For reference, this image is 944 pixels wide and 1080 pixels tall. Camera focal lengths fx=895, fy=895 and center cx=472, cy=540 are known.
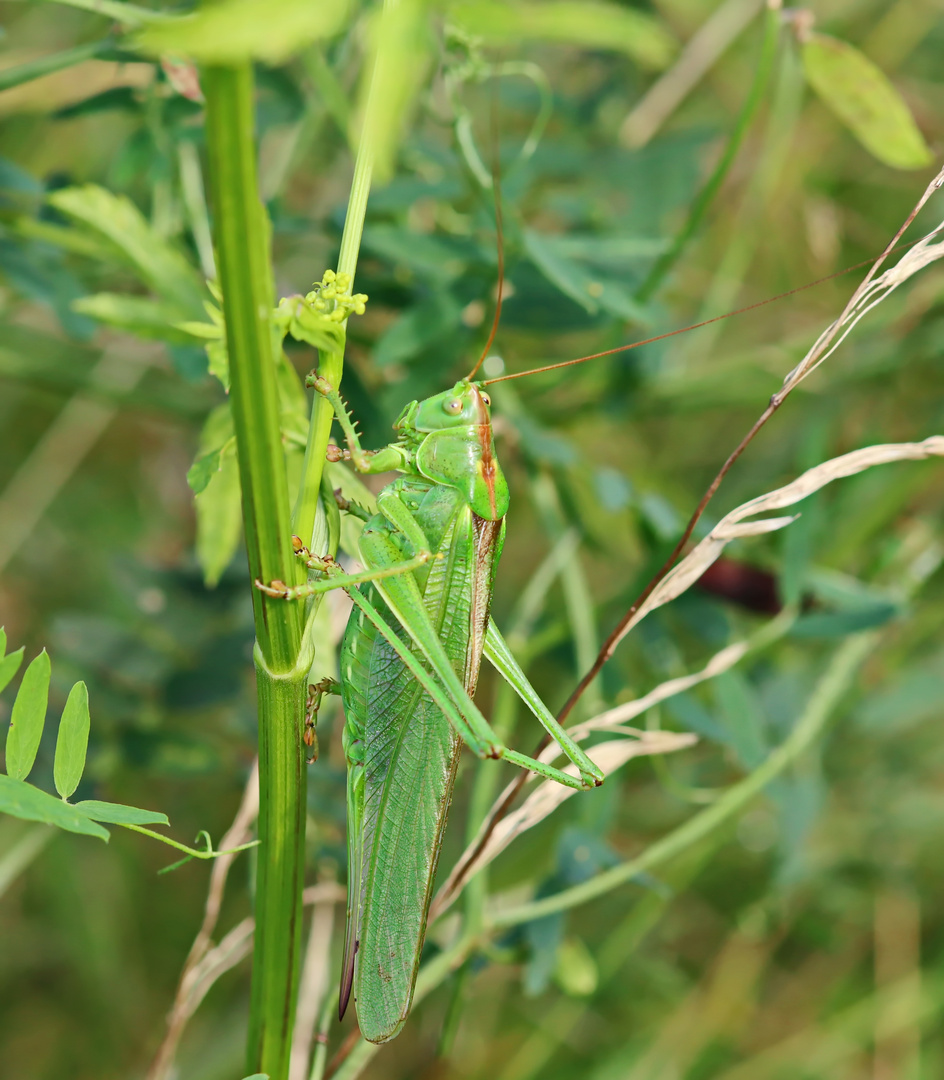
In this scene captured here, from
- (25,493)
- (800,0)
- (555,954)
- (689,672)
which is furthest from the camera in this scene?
(800,0)

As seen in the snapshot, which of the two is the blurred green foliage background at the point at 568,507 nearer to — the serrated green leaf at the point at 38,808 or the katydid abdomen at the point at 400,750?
the katydid abdomen at the point at 400,750

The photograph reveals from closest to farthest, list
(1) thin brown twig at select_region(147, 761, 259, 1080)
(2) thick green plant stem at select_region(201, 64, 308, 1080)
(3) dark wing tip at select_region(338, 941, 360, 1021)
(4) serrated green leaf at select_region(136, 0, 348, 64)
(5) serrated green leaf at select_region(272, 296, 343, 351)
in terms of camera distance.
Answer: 1. (4) serrated green leaf at select_region(136, 0, 348, 64)
2. (2) thick green plant stem at select_region(201, 64, 308, 1080)
3. (5) serrated green leaf at select_region(272, 296, 343, 351)
4. (3) dark wing tip at select_region(338, 941, 360, 1021)
5. (1) thin brown twig at select_region(147, 761, 259, 1080)

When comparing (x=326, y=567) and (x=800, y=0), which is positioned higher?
(x=800, y=0)

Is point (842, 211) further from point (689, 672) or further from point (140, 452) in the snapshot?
point (140, 452)

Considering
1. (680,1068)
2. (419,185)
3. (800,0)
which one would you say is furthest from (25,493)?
(800,0)

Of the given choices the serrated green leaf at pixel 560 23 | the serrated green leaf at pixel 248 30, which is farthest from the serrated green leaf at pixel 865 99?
the serrated green leaf at pixel 248 30

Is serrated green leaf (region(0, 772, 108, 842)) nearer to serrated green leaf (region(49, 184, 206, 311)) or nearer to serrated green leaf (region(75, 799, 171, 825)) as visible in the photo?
serrated green leaf (region(75, 799, 171, 825))

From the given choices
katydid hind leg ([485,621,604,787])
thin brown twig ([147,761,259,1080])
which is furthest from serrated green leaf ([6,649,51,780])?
katydid hind leg ([485,621,604,787])
